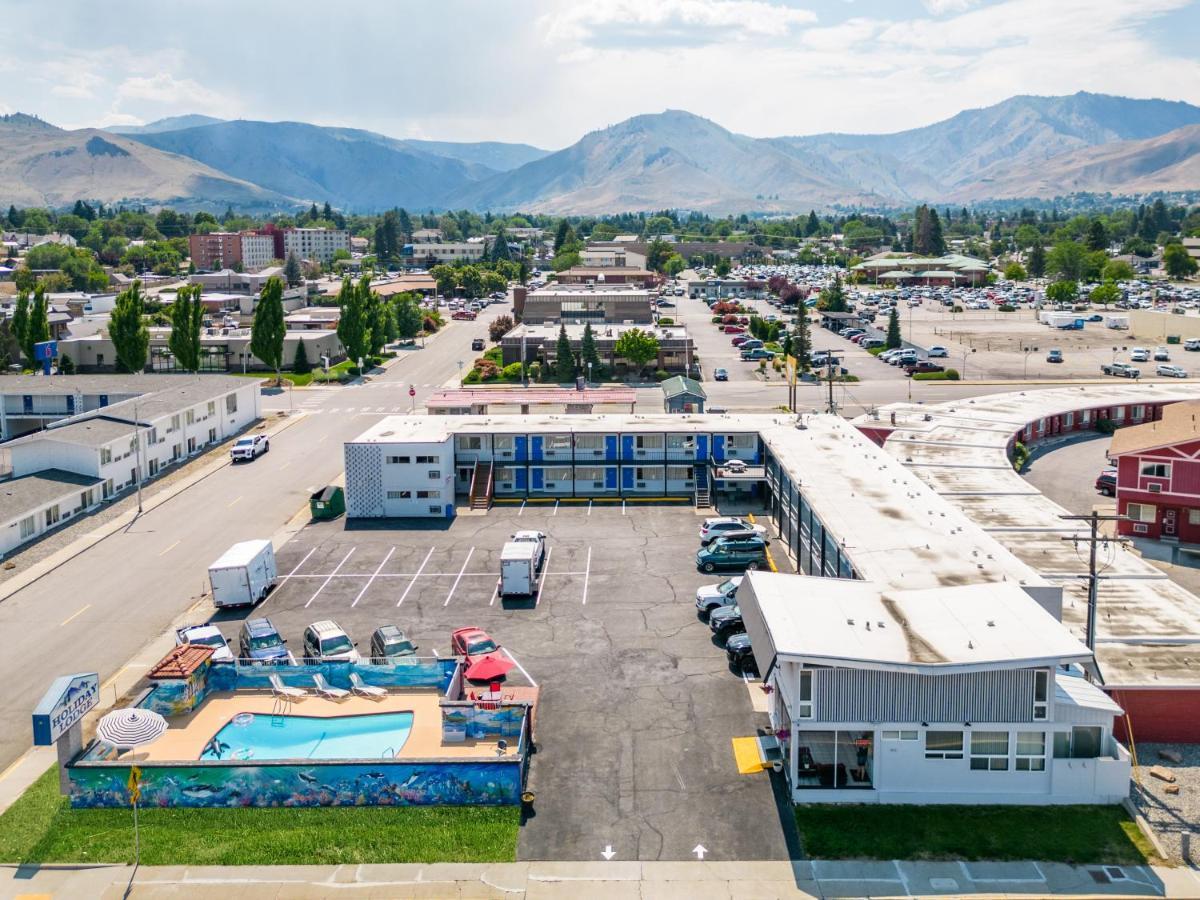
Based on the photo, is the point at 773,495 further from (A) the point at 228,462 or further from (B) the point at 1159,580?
(A) the point at 228,462

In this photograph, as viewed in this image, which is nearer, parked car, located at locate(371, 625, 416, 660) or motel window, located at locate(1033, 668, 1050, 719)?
motel window, located at locate(1033, 668, 1050, 719)

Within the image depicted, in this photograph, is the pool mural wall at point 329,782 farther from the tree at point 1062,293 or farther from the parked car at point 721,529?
the tree at point 1062,293

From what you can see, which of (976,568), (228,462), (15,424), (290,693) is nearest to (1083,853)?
(976,568)

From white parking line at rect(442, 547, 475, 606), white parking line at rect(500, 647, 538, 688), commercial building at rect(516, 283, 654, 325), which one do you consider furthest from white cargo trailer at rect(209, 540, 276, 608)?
commercial building at rect(516, 283, 654, 325)

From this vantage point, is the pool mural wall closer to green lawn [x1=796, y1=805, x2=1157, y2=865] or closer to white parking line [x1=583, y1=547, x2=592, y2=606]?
green lawn [x1=796, y1=805, x2=1157, y2=865]

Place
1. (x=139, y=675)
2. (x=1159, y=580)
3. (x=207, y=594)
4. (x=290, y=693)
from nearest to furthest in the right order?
1. (x=290, y=693)
2. (x=139, y=675)
3. (x=1159, y=580)
4. (x=207, y=594)

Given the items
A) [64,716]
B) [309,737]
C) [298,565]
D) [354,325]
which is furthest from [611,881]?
[354,325]

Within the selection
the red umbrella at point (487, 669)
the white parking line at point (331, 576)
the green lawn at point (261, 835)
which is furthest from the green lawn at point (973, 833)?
the white parking line at point (331, 576)
